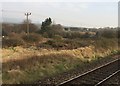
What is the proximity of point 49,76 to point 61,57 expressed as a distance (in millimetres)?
5499

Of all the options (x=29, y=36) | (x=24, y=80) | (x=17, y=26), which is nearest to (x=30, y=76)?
(x=24, y=80)

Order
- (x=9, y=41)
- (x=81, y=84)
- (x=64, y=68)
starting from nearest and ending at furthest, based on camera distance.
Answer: (x=81, y=84), (x=64, y=68), (x=9, y=41)

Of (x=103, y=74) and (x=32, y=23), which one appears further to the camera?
(x=32, y=23)

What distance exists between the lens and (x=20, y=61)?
15.6 meters

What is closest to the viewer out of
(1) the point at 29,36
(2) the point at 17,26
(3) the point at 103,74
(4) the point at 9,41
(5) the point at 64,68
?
(3) the point at 103,74

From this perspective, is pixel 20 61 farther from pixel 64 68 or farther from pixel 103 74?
pixel 103 74

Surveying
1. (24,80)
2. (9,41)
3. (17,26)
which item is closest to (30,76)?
(24,80)

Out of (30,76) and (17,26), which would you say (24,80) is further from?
(17,26)

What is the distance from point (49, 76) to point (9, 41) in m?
24.0

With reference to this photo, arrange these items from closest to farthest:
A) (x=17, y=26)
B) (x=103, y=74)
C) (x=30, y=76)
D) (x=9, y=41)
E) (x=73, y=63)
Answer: (x=30, y=76), (x=103, y=74), (x=73, y=63), (x=9, y=41), (x=17, y=26)

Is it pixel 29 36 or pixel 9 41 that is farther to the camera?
pixel 29 36

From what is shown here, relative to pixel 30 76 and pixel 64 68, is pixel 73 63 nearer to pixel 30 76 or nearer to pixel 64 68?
pixel 64 68

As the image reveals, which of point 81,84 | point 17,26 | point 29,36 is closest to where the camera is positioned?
point 81,84

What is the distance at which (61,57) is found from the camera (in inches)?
757
